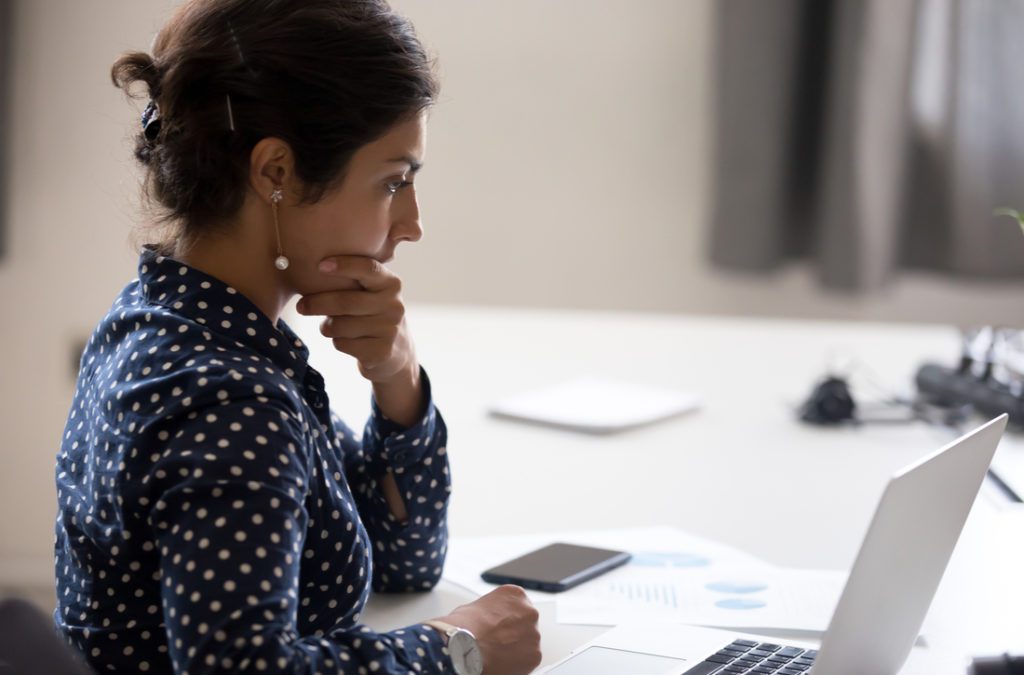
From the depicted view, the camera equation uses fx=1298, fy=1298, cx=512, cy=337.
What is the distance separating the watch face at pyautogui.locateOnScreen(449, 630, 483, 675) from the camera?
99 centimetres

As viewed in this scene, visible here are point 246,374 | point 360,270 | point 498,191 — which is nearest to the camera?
point 246,374

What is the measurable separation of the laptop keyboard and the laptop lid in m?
0.08

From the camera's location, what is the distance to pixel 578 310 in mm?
2768

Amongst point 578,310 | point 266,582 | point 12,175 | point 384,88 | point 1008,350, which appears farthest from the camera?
point 578,310

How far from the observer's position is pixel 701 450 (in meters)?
1.90

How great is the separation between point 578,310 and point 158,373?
6.04ft

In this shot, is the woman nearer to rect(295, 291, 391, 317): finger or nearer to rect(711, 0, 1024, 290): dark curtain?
rect(295, 291, 391, 317): finger

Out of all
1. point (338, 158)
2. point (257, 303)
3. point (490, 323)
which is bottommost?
point (490, 323)

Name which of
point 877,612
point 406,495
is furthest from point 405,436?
point 877,612

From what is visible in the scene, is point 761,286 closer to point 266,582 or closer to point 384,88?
point 384,88

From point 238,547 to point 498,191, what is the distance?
74.9 inches

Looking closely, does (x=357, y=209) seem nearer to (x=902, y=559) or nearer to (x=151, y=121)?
(x=151, y=121)

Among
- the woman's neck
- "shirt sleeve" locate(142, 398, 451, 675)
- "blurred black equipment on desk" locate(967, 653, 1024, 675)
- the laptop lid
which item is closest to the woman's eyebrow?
the woman's neck

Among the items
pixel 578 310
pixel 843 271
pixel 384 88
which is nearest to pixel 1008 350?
pixel 843 271
